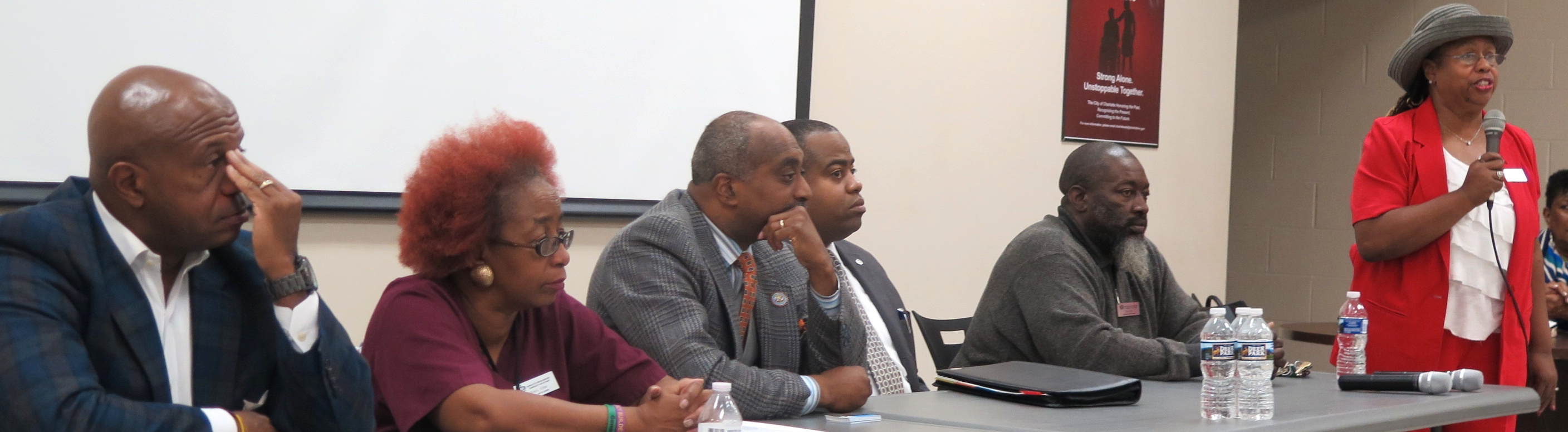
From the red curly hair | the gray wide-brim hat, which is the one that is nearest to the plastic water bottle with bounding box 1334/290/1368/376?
the gray wide-brim hat

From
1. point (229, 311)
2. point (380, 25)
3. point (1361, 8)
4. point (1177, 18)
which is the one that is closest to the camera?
point (229, 311)

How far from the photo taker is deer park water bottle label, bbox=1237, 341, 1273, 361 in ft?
7.30

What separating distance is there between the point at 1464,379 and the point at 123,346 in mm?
2564

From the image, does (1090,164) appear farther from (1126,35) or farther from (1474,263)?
(1126,35)

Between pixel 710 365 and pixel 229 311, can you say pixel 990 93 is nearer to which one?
pixel 710 365

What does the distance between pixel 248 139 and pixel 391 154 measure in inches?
13.7

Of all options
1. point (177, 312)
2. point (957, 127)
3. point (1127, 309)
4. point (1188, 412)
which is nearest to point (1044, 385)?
point (1188, 412)

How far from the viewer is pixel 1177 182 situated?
526 cm

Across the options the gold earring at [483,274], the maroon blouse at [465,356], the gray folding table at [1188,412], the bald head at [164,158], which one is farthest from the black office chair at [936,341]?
the bald head at [164,158]

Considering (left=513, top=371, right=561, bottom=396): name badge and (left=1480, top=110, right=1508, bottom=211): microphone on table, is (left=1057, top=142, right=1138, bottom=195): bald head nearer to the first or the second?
(left=1480, top=110, right=1508, bottom=211): microphone on table

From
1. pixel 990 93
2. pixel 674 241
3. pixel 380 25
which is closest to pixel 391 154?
pixel 380 25

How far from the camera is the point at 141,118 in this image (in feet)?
5.15

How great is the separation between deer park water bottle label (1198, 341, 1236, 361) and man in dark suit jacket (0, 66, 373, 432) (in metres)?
1.40

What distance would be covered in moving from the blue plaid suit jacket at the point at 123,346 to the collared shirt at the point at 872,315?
4.85 feet
